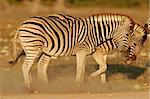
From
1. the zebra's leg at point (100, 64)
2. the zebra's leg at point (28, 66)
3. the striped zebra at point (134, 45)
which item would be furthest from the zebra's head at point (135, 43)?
the zebra's leg at point (28, 66)

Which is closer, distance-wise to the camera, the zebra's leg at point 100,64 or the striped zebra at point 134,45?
the zebra's leg at point 100,64

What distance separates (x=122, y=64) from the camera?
47.3ft

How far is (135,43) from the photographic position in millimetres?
11773

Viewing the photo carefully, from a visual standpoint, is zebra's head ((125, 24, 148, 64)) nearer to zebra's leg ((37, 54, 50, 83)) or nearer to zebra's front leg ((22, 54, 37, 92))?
zebra's leg ((37, 54, 50, 83))

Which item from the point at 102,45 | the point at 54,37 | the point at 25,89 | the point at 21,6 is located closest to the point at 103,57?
the point at 102,45

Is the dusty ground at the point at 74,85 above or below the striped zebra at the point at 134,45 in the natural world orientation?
below

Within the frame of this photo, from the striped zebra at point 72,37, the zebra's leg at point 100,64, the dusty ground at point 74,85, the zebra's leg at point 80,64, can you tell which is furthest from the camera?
the zebra's leg at point 100,64

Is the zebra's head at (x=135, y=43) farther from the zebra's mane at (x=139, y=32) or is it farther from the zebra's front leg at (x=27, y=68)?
the zebra's front leg at (x=27, y=68)

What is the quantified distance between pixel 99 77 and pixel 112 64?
2.24m

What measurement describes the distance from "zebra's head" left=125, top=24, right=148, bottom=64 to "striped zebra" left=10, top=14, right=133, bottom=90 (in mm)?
95

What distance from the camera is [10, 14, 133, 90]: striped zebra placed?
11.1 meters

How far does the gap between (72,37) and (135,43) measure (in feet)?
3.92

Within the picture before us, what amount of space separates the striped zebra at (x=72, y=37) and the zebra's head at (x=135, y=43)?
3.7 inches

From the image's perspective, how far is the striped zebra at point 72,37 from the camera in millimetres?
11148
